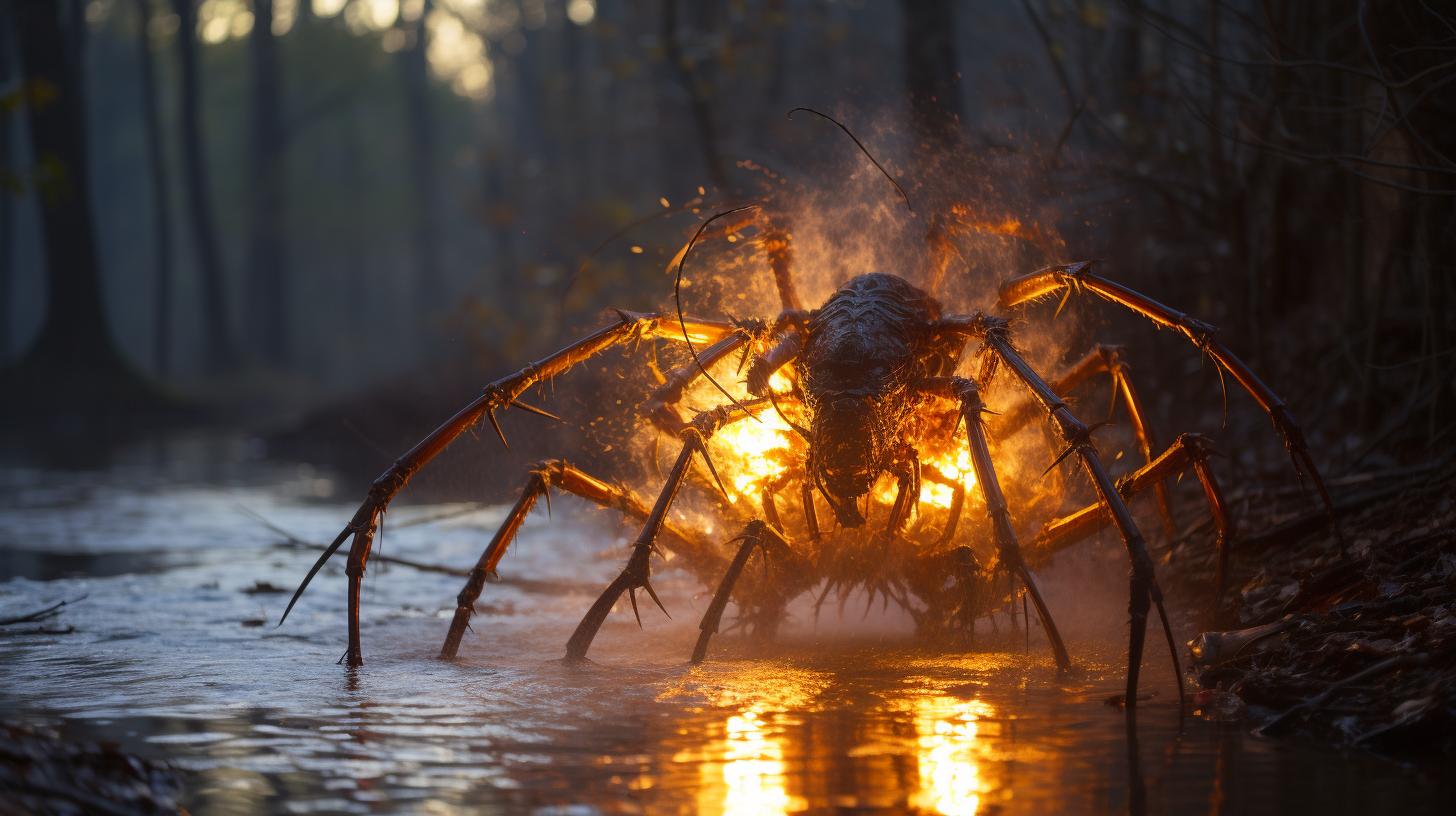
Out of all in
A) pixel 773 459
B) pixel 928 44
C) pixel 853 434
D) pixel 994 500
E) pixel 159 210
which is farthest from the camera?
pixel 159 210

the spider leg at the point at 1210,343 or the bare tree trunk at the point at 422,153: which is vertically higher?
the bare tree trunk at the point at 422,153

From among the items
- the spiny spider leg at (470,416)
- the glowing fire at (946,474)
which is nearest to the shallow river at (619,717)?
the spiny spider leg at (470,416)

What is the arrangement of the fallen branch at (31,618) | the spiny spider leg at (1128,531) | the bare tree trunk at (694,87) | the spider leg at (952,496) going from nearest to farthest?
1. the spiny spider leg at (1128,531)
2. the spider leg at (952,496)
3. the fallen branch at (31,618)
4. the bare tree trunk at (694,87)

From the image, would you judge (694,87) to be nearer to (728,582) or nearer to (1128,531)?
(728,582)

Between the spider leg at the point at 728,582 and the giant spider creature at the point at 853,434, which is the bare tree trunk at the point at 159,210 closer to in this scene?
the giant spider creature at the point at 853,434

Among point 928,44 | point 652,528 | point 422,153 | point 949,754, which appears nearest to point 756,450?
point 652,528

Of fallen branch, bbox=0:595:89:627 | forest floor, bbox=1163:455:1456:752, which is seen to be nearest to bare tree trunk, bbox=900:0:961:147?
forest floor, bbox=1163:455:1456:752
